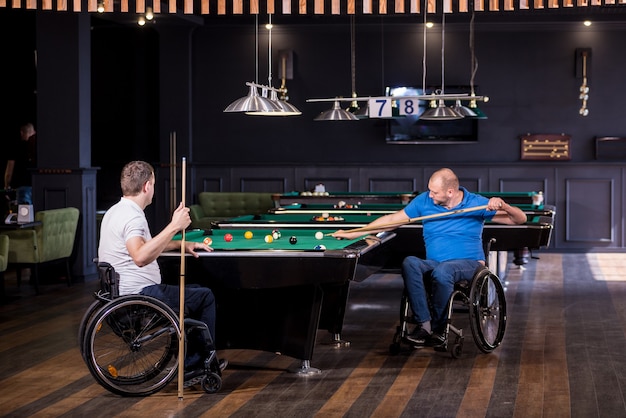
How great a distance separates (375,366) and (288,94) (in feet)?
27.9

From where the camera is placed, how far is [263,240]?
6.71 meters

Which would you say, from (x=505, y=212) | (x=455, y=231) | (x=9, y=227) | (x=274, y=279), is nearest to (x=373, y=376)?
(x=274, y=279)

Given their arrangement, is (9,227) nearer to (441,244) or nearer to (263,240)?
(263,240)

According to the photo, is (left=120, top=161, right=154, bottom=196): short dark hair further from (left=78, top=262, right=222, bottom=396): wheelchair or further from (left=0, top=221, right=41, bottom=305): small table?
(left=0, top=221, right=41, bottom=305): small table

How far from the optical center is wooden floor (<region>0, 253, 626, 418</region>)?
5156 millimetres

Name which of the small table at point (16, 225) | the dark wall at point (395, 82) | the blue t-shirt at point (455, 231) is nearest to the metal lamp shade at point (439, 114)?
the blue t-shirt at point (455, 231)

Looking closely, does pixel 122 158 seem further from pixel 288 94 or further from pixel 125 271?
pixel 125 271

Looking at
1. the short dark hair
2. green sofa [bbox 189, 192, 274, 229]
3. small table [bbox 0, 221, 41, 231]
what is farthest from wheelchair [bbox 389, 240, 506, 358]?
green sofa [bbox 189, 192, 274, 229]

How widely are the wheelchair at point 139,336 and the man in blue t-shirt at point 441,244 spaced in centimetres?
154

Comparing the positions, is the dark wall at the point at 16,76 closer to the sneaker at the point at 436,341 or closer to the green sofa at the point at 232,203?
the green sofa at the point at 232,203

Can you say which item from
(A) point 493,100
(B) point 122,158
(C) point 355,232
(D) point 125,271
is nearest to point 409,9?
(C) point 355,232

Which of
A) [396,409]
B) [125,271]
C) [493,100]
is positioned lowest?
[396,409]

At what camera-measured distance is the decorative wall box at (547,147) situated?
13859mm

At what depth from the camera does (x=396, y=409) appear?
16.8ft
